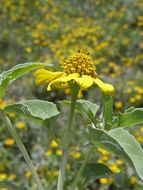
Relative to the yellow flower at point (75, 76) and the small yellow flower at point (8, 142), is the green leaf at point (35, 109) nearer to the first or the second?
the yellow flower at point (75, 76)

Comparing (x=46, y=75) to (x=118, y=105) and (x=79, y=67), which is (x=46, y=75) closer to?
(x=79, y=67)

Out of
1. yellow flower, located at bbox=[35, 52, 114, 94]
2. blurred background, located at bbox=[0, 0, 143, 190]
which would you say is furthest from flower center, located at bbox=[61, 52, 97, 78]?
blurred background, located at bbox=[0, 0, 143, 190]

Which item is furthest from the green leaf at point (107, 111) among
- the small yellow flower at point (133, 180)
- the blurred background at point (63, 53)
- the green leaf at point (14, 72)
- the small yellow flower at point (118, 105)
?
the small yellow flower at point (118, 105)

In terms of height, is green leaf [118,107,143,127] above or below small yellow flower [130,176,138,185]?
above

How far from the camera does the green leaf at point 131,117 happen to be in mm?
906

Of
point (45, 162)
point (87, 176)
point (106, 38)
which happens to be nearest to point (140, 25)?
point (106, 38)

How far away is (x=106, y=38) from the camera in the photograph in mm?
5215

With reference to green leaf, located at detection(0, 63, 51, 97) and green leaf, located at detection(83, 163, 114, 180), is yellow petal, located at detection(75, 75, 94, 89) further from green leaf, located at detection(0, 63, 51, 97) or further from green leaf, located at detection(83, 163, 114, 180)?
green leaf, located at detection(83, 163, 114, 180)

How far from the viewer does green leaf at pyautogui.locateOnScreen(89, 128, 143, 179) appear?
0.76 metres

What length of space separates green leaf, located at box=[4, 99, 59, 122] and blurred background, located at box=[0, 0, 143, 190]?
5.75 feet

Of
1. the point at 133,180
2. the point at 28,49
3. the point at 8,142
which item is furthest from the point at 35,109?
the point at 28,49

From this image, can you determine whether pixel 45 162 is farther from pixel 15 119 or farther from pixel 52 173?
pixel 15 119

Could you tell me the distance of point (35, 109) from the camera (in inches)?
38.4

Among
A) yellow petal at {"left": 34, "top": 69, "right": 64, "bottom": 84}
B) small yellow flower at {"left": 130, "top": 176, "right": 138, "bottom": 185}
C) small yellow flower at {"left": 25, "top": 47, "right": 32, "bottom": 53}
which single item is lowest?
small yellow flower at {"left": 130, "top": 176, "right": 138, "bottom": 185}
